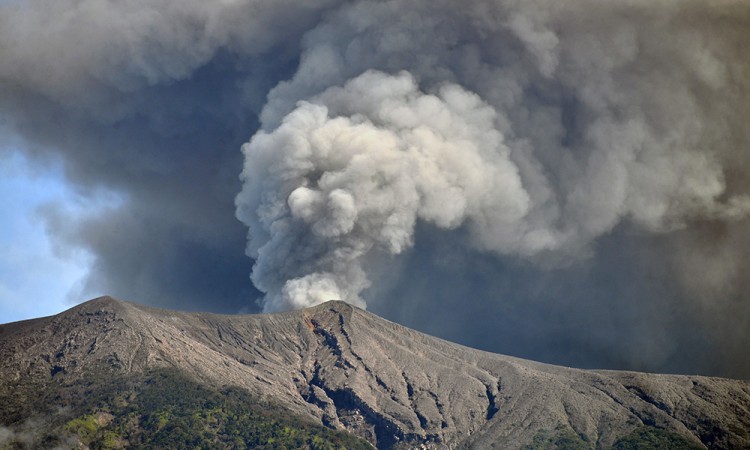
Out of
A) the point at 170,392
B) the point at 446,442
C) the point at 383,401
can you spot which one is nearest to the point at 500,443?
the point at 446,442

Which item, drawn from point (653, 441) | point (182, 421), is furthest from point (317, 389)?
point (653, 441)

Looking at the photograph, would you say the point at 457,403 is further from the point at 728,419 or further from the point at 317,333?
the point at 728,419

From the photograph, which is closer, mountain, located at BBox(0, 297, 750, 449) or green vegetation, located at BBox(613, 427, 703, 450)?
mountain, located at BBox(0, 297, 750, 449)

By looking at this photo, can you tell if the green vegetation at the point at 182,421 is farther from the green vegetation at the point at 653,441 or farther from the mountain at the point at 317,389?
the green vegetation at the point at 653,441

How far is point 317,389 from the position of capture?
132m

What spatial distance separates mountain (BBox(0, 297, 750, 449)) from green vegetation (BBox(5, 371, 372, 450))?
0.61 feet

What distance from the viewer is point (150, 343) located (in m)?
128

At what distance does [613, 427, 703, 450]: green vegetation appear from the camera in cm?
12250

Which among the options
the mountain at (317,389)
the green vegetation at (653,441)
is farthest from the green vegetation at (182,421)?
the green vegetation at (653,441)

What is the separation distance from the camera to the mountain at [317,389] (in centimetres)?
12006

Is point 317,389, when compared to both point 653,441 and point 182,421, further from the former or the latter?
point 653,441

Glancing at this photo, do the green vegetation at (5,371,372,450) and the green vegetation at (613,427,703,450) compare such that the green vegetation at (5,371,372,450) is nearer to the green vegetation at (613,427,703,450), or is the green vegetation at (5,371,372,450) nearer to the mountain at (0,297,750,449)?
the mountain at (0,297,750,449)

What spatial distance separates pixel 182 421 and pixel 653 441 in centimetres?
4441

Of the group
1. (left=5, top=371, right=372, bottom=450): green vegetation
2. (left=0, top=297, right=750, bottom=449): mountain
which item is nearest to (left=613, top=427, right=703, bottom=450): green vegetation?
(left=0, top=297, right=750, bottom=449): mountain
